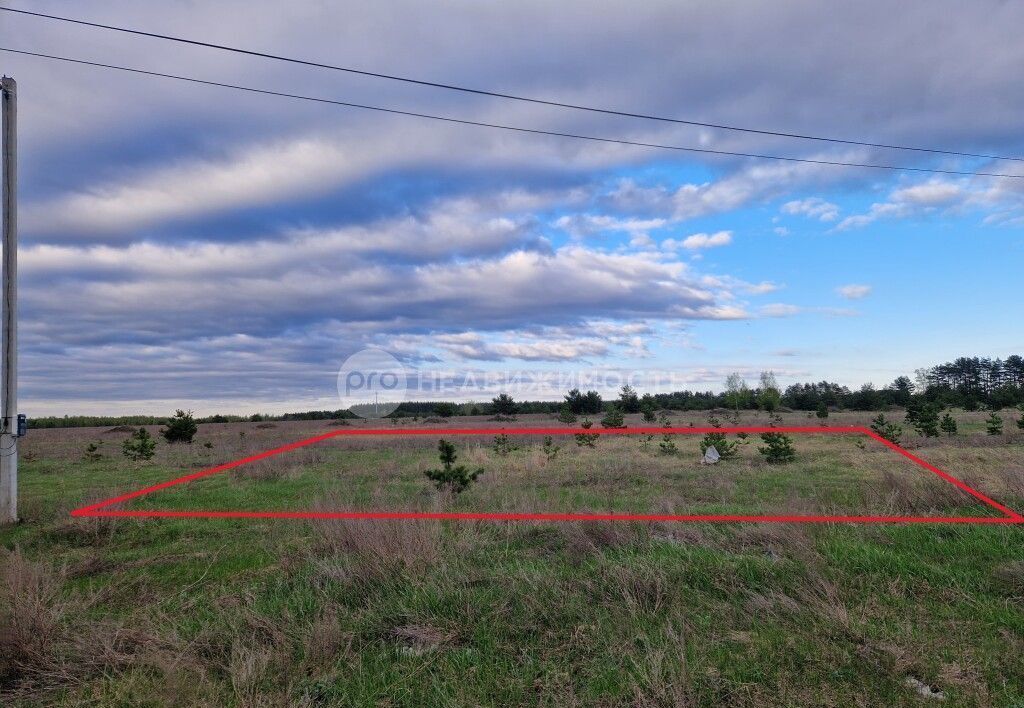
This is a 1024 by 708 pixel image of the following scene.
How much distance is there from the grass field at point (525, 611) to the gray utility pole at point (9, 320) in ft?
3.69

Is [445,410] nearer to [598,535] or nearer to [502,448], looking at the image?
[502,448]

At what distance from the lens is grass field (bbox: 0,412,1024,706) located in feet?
14.1

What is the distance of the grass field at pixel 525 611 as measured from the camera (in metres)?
4.30

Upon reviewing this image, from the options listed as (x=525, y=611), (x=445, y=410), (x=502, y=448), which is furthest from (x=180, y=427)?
(x=445, y=410)

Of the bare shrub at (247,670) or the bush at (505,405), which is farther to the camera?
the bush at (505,405)

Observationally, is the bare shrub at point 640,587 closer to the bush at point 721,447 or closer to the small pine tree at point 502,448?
the bush at point 721,447

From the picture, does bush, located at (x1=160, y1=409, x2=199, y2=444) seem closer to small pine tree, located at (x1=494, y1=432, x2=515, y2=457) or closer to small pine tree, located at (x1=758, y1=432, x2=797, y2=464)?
small pine tree, located at (x1=494, y1=432, x2=515, y2=457)

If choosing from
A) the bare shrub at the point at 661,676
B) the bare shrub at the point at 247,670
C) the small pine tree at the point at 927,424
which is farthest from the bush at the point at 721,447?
the bare shrub at the point at 247,670

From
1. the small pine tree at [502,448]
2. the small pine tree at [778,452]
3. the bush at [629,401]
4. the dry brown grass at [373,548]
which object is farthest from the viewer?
the bush at [629,401]

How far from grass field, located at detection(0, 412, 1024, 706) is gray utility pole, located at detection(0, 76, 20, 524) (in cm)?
113

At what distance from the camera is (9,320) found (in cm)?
1073

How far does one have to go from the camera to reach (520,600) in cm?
548

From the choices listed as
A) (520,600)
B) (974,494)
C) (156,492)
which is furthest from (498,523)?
(156,492)

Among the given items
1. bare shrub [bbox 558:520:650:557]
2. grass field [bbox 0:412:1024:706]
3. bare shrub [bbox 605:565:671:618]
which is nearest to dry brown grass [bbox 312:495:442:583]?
grass field [bbox 0:412:1024:706]
